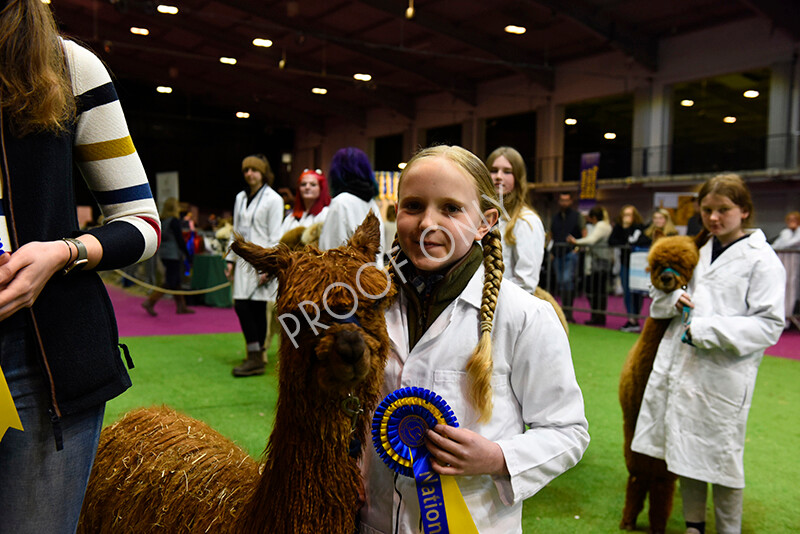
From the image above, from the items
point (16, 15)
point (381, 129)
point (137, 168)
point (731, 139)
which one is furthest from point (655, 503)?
point (381, 129)

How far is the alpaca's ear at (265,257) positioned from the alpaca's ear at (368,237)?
155mm

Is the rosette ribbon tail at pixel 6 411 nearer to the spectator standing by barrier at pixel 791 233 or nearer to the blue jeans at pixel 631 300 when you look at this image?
the blue jeans at pixel 631 300

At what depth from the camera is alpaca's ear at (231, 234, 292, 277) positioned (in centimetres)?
129

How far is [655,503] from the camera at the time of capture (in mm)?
2965

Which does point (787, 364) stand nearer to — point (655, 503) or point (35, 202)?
point (655, 503)

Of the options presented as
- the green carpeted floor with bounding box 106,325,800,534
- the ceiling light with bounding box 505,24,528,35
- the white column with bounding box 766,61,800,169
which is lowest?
the green carpeted floor with bounding box 106,325,800,534

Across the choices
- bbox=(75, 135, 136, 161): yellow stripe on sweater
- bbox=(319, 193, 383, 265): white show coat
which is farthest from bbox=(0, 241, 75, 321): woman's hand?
bbox=(319, 193, 383, 265): white show coat

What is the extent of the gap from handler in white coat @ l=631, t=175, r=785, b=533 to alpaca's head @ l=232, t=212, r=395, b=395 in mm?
2045

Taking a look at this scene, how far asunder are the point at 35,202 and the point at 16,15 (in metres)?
0.33

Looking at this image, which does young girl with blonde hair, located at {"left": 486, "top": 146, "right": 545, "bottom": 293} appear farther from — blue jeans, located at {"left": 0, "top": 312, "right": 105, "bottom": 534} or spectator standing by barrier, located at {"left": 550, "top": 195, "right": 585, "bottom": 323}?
spectator standing by barrier, located at {"left": 550, "top": 195, "right": 585, "bottom": 323}

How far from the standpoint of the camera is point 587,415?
4852mm

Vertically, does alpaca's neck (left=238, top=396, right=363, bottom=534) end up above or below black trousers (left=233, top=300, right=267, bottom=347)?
above

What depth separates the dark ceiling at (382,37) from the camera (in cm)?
1573

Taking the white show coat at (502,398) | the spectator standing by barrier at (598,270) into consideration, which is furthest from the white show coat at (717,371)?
the spectator standing by barrier at (598,270)
